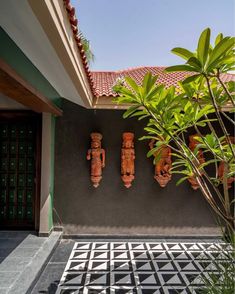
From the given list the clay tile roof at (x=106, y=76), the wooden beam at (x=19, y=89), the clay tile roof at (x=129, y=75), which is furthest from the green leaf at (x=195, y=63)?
the clay tile roof at (x=129, y=75)

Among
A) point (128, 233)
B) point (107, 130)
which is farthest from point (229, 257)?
point (107, 130)

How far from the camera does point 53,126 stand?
422 cm

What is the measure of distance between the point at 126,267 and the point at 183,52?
117 inches

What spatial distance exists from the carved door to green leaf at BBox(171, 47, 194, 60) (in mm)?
3603

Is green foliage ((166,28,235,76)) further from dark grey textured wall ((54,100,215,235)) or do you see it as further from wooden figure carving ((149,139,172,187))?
dark grey textured wall ((54,100,215,235))

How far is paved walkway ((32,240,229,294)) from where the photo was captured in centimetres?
262

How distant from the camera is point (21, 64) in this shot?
2283mm

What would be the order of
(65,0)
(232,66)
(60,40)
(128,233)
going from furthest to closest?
(128,233)
(60,40)
(65,0)
(232,66)

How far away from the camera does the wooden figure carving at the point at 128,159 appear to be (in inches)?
163

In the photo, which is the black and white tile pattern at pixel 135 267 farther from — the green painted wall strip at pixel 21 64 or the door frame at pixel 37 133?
the green painted wall strip at pixel 21 64

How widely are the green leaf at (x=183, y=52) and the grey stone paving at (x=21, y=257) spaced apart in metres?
2.75

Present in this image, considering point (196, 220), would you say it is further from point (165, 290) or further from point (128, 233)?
point (165, 290)

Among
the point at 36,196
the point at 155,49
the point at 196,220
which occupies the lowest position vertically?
the point at 196,220

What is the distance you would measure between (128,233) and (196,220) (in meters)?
1.42
